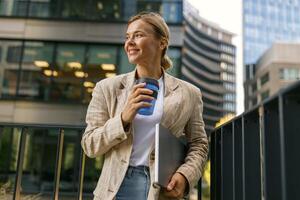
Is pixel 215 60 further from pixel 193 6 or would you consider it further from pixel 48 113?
pixel 48 113

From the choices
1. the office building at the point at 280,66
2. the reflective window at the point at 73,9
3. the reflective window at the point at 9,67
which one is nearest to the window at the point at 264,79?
the office building at the point at 280,66

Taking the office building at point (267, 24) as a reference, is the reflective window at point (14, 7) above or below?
below

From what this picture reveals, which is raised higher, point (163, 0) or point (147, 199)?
point (163, 0)

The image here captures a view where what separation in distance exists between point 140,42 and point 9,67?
1500cm

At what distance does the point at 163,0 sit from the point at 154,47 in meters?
14.4

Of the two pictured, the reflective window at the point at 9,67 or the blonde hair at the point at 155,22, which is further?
the reflective window at the point at 9,67

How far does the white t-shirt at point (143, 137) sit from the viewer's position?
1.82 m

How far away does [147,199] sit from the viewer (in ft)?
5.77

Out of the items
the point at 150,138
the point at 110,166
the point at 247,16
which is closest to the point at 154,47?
the point at 150,138

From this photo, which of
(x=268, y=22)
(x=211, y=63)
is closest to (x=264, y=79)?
(x=268, y=22)

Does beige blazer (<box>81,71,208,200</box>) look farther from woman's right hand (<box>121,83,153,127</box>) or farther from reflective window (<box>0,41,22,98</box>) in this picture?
reflective window (<box>0,41,22,98</box>)

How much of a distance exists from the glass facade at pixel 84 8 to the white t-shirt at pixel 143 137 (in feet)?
46.9

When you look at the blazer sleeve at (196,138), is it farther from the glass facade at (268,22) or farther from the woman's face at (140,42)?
the glass facade at (268,22)

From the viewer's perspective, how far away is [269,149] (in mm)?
1471
